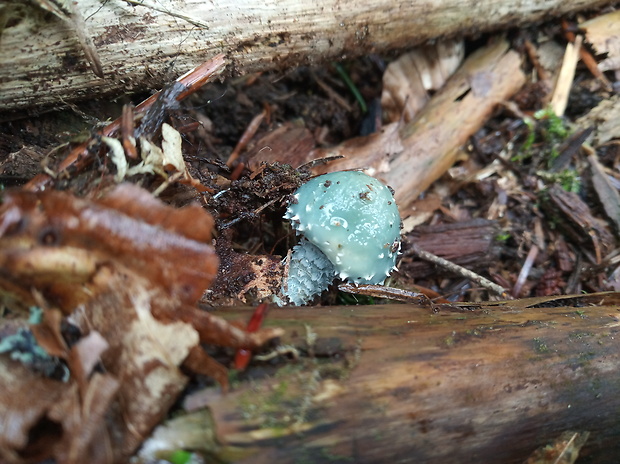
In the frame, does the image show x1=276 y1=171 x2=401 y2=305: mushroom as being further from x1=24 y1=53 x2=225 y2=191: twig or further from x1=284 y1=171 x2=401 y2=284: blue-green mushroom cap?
x1=24 y1=53 x2=225 y2=191: twig

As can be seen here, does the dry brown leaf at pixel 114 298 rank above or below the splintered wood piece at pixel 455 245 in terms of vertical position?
above

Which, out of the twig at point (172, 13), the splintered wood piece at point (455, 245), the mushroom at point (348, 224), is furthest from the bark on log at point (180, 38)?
the splintered wood piece at point (455, 245)

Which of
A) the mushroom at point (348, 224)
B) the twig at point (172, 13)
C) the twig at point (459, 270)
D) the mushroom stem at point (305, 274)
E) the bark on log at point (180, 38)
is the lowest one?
the twig at point (459, 270)

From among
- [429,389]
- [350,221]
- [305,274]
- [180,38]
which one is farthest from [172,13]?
[429,389]

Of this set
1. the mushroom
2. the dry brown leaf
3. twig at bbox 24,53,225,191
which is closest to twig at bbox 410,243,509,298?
the mushroom

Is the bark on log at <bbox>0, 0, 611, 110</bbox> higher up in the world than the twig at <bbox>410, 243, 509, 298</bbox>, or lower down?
higher up

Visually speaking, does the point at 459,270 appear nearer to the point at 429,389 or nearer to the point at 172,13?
the point at 429,389

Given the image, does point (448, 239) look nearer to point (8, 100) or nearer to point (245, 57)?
point (245, 57)

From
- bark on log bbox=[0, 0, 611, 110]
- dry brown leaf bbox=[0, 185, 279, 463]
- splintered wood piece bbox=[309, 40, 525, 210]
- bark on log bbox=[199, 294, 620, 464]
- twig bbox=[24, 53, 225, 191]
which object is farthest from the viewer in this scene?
splintered wood piece bbox=[309, 40, 525, 210]

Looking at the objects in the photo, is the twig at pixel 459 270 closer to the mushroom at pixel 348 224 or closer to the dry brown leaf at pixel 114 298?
the mushroom at pixel 348 224
